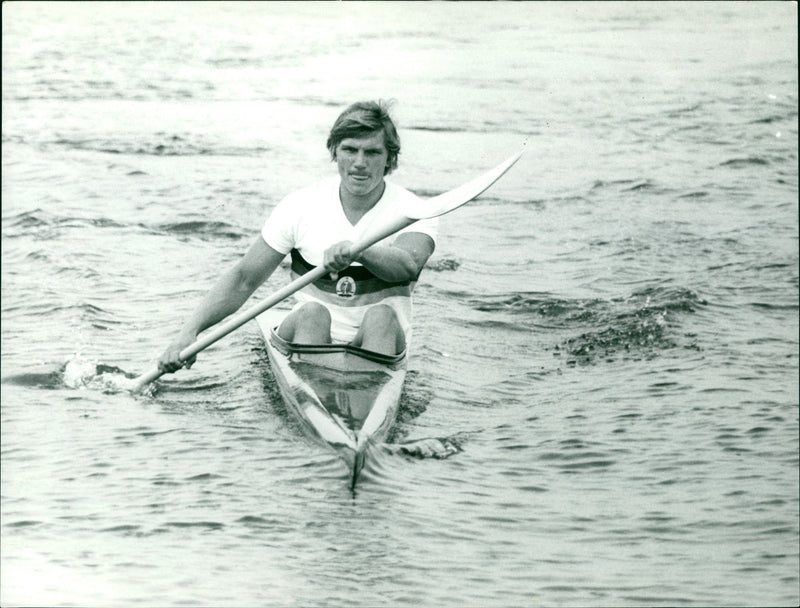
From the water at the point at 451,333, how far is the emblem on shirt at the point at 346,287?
1.71ft

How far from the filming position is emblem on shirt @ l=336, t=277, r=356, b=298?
189 inches

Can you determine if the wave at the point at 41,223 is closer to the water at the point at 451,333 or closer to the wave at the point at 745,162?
the water at the point at 451,333

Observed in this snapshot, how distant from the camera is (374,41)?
1473 cm

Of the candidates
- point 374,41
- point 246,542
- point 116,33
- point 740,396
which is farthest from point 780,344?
point 116,33

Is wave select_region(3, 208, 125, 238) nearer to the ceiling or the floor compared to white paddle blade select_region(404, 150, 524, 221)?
nearer to the floor

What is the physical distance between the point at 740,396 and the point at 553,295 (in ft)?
5.74

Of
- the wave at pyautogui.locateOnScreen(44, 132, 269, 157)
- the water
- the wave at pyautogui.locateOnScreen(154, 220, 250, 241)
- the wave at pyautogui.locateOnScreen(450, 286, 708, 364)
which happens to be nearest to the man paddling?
the water

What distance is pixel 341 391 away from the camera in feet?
15.0

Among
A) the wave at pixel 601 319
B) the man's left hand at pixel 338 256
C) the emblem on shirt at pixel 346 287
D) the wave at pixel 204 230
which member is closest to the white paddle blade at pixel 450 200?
the man's left hand at pixel 338 256

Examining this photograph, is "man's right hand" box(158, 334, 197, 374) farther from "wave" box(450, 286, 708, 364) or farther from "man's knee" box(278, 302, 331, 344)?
"wave" box(450, 286, 708, 364)

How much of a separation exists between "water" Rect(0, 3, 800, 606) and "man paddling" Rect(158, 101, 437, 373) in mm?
381

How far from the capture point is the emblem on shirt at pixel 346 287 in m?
4.81

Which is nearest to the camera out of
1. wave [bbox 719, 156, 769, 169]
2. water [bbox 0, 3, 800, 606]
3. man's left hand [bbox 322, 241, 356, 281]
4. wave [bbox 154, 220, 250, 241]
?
water [bbox 0, 3, 800, 606]

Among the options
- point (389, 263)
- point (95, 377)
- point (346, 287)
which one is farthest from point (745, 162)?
point (389, 263)
